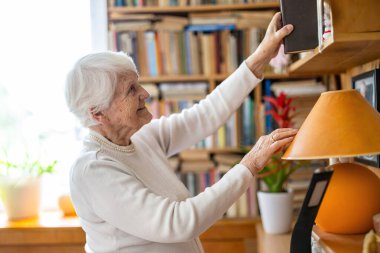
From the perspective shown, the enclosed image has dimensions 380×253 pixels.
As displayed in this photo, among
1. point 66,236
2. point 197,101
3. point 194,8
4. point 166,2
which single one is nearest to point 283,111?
point 197,101

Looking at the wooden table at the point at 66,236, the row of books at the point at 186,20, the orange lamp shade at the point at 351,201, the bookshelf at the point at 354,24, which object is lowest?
the wooden table at the point at 66,236

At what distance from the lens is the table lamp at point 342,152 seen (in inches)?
Result: 50.6

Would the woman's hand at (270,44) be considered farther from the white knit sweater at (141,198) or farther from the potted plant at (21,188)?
the potted plant at (21,188)

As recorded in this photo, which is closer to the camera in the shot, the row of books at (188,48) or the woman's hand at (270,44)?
the woman's hand at (270,44)

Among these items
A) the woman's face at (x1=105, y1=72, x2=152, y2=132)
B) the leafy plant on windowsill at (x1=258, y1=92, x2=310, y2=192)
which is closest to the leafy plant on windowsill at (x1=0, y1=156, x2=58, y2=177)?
the leafy plant on windowsill at (x1=258, y1=92, x2=310, y2=192)

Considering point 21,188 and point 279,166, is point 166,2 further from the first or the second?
point 21,188

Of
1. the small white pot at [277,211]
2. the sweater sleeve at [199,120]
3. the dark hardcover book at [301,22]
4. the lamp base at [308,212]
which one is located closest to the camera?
the lamp base at [308,212]

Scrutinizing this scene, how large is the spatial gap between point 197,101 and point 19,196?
1082 millimetres

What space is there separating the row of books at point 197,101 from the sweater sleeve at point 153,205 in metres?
1.44

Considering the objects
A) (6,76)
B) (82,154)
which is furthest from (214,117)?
(6,76)

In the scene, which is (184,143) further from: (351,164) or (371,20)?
(371,20)

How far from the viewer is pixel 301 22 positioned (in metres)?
1.59

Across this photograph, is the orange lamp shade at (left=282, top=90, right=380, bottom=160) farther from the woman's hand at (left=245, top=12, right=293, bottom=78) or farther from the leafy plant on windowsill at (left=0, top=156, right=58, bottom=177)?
the leafy plant on windowsill at (left=0, top=156, right=58, bottom=177)

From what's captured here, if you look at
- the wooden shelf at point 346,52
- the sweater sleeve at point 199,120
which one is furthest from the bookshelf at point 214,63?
the sweater sleeve at point 199,120
